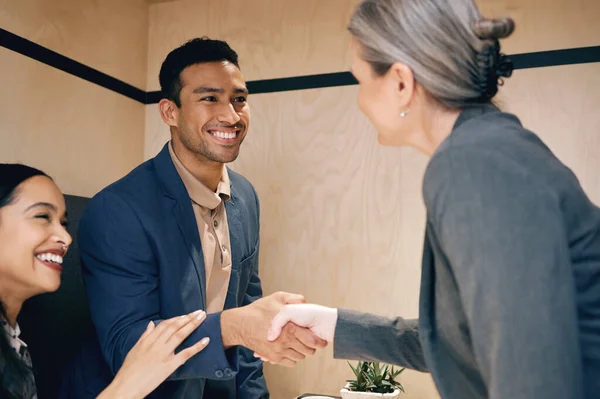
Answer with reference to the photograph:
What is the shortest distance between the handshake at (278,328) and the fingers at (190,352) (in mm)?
60

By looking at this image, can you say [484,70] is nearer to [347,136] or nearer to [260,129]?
[347,136]

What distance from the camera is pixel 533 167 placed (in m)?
0.90

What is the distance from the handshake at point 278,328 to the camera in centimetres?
160

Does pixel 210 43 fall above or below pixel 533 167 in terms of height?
above

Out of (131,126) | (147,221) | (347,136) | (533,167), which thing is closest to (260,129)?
(347,136)

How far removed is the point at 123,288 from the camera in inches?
70.9

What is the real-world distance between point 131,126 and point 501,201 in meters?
2.44

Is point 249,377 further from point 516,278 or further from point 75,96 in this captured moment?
point 516,278

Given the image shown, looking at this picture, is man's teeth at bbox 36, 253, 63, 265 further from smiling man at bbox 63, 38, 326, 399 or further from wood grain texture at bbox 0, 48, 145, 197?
wood grain texture at bbox 0, 48, 145, 197

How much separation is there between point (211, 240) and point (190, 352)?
0.52m

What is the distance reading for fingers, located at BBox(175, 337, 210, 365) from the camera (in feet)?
5.40

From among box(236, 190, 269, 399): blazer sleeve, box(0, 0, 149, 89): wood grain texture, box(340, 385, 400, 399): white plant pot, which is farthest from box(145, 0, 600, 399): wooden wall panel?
box(236, 190, 269, 399): blazer sleeve

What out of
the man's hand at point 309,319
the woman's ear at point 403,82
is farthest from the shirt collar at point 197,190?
the woman's ear at point 403,82

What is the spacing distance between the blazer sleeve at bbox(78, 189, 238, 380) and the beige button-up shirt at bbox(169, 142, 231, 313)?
0.69ft
